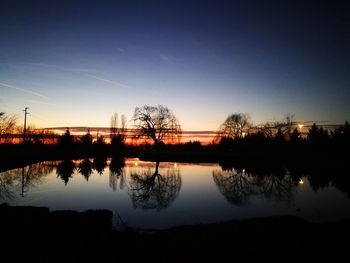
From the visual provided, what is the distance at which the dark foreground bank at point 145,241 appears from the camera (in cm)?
679

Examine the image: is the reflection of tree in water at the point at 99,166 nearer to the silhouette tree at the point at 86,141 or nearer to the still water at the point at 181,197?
the still water at the point at 181,197

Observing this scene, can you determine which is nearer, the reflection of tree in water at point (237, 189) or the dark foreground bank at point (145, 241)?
the dark foreground bank at point (145, 241)

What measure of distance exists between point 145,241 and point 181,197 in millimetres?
9676

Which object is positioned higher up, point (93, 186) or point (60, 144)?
point (60, 144)

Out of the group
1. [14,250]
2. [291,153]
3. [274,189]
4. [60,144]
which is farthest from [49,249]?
[60,144]

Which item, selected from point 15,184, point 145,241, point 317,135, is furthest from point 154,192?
point 317,135

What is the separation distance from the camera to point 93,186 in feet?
67.1

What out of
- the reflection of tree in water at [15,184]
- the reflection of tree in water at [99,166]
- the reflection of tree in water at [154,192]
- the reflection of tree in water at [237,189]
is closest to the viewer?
the reflection of tree in water at [154,192]

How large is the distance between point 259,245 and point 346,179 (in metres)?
22.8

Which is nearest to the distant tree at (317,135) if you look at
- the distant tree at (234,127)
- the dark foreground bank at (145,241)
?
the distant tree at (234,127)

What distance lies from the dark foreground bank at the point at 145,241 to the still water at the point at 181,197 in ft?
9.90

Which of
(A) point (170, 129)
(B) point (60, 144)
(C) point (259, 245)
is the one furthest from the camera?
(B) point (60, 144)

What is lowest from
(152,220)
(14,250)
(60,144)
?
(152,220)

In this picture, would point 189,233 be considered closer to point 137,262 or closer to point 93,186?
point 137,262
